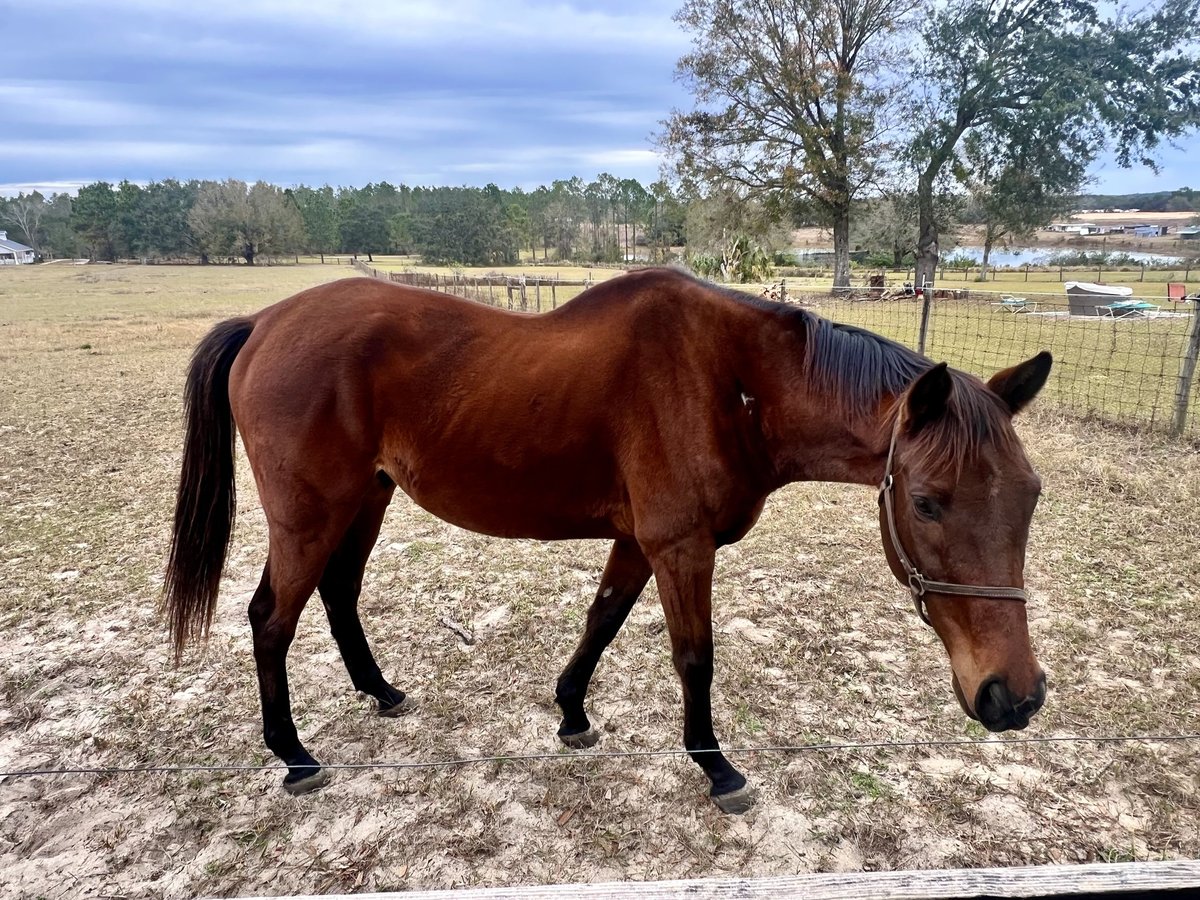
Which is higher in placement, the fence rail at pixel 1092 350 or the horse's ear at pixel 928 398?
the horse's ear at pixel 928 398

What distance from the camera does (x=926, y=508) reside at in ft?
6.22

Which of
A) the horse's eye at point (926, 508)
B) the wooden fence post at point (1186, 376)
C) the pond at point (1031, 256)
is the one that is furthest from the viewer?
the pond at point (1031, 256)

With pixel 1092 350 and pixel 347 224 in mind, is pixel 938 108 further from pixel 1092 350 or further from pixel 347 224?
pixel 347 224

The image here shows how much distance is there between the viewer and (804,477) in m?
2.37

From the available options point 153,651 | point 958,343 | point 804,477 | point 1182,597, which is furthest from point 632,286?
point 958,343

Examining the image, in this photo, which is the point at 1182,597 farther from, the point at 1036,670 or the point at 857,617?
the point at 1036,670

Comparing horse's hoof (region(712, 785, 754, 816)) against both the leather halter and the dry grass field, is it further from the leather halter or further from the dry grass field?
the leather halter

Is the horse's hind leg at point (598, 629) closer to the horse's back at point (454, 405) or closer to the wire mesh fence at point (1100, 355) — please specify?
the horse's back at point (454, 405)

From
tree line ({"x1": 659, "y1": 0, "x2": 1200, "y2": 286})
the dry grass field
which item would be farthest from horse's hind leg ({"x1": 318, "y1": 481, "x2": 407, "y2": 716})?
tree line ({"x1": 659, "y1": 0, "x2": 1200, "y2": 286})

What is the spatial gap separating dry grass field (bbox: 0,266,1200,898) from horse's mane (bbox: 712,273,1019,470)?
1421 millimetres

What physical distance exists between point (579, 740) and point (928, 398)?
197cm

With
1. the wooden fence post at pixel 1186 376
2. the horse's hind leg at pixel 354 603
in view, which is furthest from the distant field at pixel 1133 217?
the horse's hind leg at pixel 354 603

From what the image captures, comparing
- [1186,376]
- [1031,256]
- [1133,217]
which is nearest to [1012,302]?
[1186,376]

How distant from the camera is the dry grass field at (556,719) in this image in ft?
7.34
